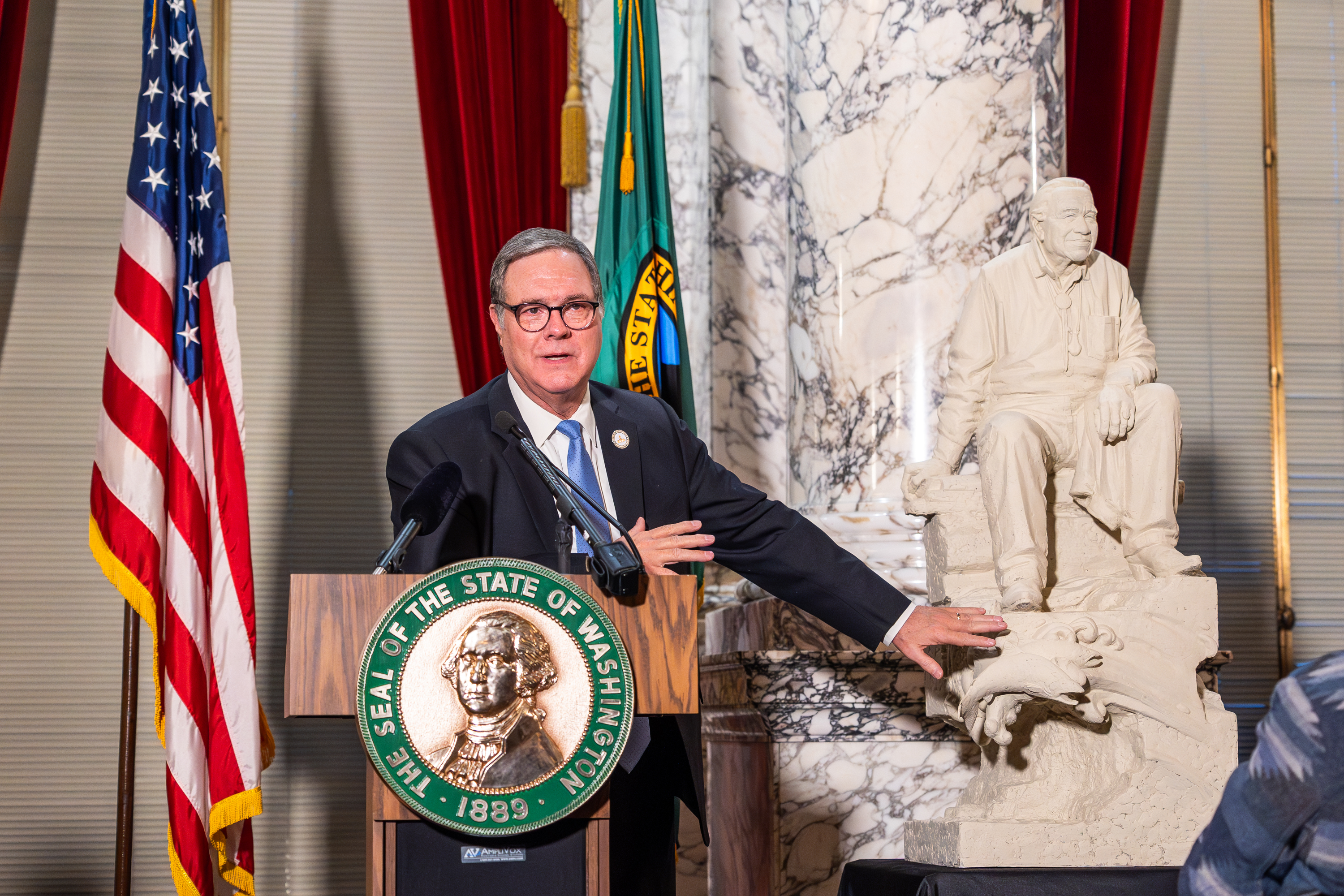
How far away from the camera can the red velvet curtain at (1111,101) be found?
5.29m

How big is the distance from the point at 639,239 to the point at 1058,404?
172cm

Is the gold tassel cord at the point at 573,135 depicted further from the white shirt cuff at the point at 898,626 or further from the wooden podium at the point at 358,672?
the wooden podium at the point at 358,672

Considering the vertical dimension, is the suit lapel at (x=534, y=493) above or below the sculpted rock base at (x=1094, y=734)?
above

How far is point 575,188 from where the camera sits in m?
5.40

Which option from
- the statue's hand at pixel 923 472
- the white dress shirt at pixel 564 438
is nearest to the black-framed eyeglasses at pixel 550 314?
the white dress shirt at pixel 564 438

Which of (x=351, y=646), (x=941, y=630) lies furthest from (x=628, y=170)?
(x=351, y=646)

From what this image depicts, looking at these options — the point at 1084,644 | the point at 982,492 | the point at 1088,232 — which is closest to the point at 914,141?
the point at 1088,232

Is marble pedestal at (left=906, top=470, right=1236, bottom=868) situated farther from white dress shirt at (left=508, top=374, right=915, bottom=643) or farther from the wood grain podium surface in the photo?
the wood grain podium surface

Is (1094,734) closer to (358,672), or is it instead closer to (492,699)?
(492,699)

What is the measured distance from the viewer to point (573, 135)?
526cm

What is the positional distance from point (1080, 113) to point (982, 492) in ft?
9.17

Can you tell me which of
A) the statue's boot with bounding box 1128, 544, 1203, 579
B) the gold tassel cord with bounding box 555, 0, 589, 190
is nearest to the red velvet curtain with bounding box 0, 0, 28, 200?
the gold tassel cord with bounding box 555, 0, 589, 190

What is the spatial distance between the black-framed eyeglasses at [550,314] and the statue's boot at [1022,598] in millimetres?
1099

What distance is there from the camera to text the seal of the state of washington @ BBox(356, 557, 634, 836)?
6.13 feet
